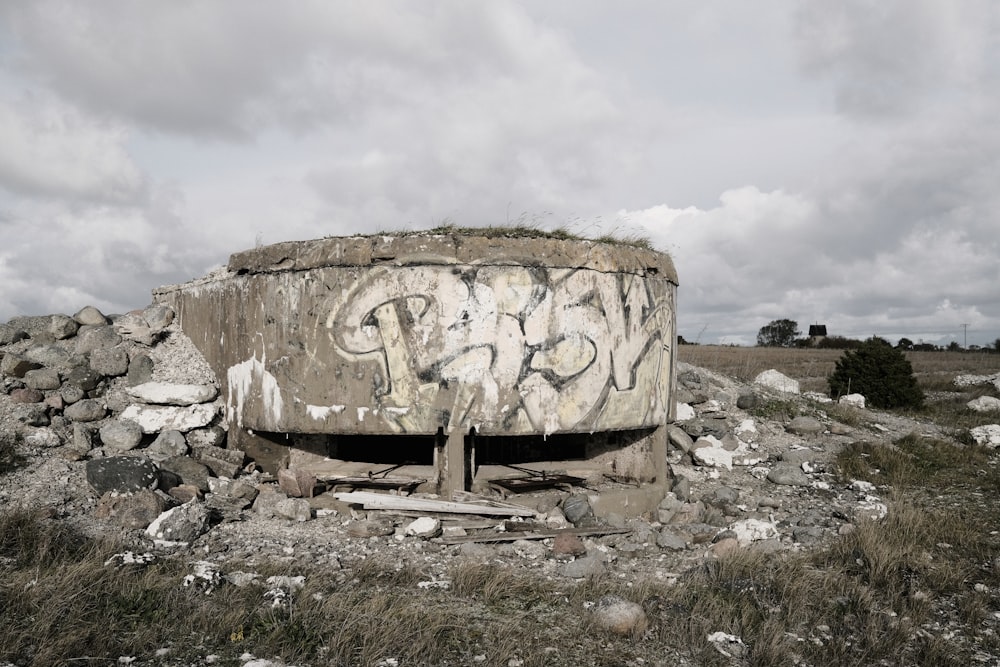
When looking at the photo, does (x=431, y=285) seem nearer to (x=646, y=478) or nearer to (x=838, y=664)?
(x=646, y=478)

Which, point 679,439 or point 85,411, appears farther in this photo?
point 679,439

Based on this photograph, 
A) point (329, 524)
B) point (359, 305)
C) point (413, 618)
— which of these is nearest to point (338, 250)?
point (359, 305)

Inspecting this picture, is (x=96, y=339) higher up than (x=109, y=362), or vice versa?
(x=96, y=339)

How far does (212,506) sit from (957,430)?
9.83 meters

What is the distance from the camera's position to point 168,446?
7.20 meters

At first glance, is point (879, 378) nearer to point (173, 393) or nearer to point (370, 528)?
point (370, 528)

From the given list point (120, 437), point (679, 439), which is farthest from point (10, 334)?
point (679, 439)

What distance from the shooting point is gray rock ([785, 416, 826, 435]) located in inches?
378

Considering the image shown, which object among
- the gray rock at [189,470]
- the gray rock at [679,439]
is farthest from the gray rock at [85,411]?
the gray rock at [679,439]

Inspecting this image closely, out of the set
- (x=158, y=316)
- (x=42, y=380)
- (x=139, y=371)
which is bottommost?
(x=42, y=380)

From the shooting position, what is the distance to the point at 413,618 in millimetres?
3922

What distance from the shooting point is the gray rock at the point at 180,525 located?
543 centimetres

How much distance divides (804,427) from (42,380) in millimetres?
8894

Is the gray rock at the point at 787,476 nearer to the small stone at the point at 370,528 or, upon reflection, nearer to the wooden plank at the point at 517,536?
the wooden plank at the point at 517,536
